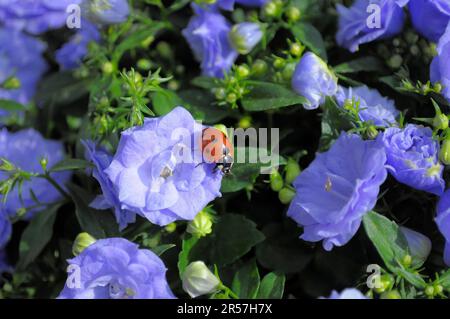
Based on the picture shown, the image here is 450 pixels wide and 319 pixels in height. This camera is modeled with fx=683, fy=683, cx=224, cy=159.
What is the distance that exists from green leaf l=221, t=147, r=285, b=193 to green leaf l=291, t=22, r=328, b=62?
0.86 ft

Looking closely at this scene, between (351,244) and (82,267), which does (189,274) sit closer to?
(82,267)

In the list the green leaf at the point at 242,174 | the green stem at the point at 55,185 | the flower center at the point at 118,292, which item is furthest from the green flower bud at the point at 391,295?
the green stem at the point at 55,185

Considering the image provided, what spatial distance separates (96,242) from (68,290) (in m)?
0.10

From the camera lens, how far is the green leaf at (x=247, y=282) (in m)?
1.18

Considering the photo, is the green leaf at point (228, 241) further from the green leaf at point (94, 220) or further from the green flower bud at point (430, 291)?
the green flower bud at point (430, 291)

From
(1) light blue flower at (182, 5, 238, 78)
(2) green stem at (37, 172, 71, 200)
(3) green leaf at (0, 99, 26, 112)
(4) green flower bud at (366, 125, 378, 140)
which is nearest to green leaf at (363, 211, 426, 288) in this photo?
(4) green flower bud at (366, 125, 378, 140)

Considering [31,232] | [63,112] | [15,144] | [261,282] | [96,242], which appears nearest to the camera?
[96,242]

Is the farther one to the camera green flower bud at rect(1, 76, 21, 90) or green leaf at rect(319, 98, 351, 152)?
green flower bud at rect(1, 76, 21, 90)

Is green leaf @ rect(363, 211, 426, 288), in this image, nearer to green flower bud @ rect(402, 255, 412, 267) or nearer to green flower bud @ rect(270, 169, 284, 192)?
green flower bud @ rect(402, 255, 412, 267)

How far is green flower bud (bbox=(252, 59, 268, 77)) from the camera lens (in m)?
1.31

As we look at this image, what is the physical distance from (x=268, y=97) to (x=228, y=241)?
276 millimetres

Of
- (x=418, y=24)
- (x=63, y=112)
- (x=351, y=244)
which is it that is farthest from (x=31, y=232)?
(x=418, y=24)

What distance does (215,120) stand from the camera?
1.30 m

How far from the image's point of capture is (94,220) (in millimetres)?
1254
